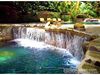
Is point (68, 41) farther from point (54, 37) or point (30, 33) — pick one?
point (30, 33)

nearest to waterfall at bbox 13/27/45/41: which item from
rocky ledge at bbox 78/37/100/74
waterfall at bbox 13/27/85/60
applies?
waterfall at bbox 13/27/85/60

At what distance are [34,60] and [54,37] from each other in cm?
Result: 36

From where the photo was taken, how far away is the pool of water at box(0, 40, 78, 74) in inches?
110

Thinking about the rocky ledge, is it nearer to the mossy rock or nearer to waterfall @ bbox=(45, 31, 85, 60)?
waterfall @ bbox=(45, 31, 85, 60)

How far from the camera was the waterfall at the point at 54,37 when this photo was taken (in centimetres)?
283

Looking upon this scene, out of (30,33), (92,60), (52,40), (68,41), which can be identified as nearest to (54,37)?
(52,40)

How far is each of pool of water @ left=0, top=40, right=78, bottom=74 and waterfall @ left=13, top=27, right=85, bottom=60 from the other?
7 centimetres

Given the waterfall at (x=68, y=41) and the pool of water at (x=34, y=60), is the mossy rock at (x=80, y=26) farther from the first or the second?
the pool of water at (x=34, y=60)

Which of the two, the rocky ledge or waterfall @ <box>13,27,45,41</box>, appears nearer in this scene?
the rocky ledge

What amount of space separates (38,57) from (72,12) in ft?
2.13

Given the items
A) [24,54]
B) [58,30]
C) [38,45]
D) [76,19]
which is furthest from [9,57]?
[76,19]

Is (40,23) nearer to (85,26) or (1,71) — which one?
(85,26)

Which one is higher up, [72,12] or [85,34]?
[72,12]

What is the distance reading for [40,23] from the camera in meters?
2.86
